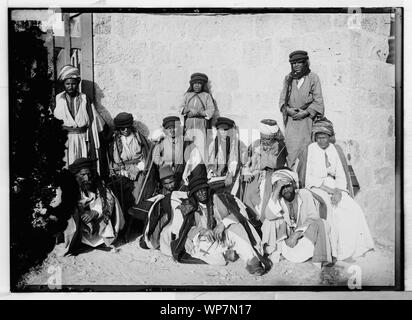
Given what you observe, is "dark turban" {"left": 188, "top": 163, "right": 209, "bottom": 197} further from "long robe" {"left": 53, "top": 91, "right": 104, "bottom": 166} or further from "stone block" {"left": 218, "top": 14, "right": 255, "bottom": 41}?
"stone block" {"left": 218, "top": 14, "right": 255, "bottom": 41}

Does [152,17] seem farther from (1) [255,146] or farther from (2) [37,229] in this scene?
(2) [37,229]

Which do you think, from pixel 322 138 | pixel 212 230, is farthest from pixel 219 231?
pixel 322 138

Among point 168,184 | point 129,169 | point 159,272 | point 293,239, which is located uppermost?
point 129,169

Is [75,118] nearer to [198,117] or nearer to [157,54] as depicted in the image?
[157,54]

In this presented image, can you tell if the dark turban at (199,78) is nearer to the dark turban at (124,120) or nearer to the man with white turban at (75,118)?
the dark turban at (124,120)

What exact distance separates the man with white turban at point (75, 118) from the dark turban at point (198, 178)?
72cm

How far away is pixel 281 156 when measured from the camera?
675 cm

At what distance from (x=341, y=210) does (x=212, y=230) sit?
37.5 inches

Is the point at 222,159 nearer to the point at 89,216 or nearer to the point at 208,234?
the point at 208,234

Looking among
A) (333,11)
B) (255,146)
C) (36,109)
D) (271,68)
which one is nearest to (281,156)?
(255,146)

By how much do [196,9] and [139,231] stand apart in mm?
1668

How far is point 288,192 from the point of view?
6770 mm

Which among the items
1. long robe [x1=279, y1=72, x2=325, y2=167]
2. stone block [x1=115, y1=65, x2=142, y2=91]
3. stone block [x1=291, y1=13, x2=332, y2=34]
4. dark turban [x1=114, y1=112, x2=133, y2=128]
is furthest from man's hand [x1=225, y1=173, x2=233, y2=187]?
stone block [x1=291, y1=13, x2=332, y2=34]

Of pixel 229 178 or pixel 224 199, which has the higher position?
pixel 229 178
